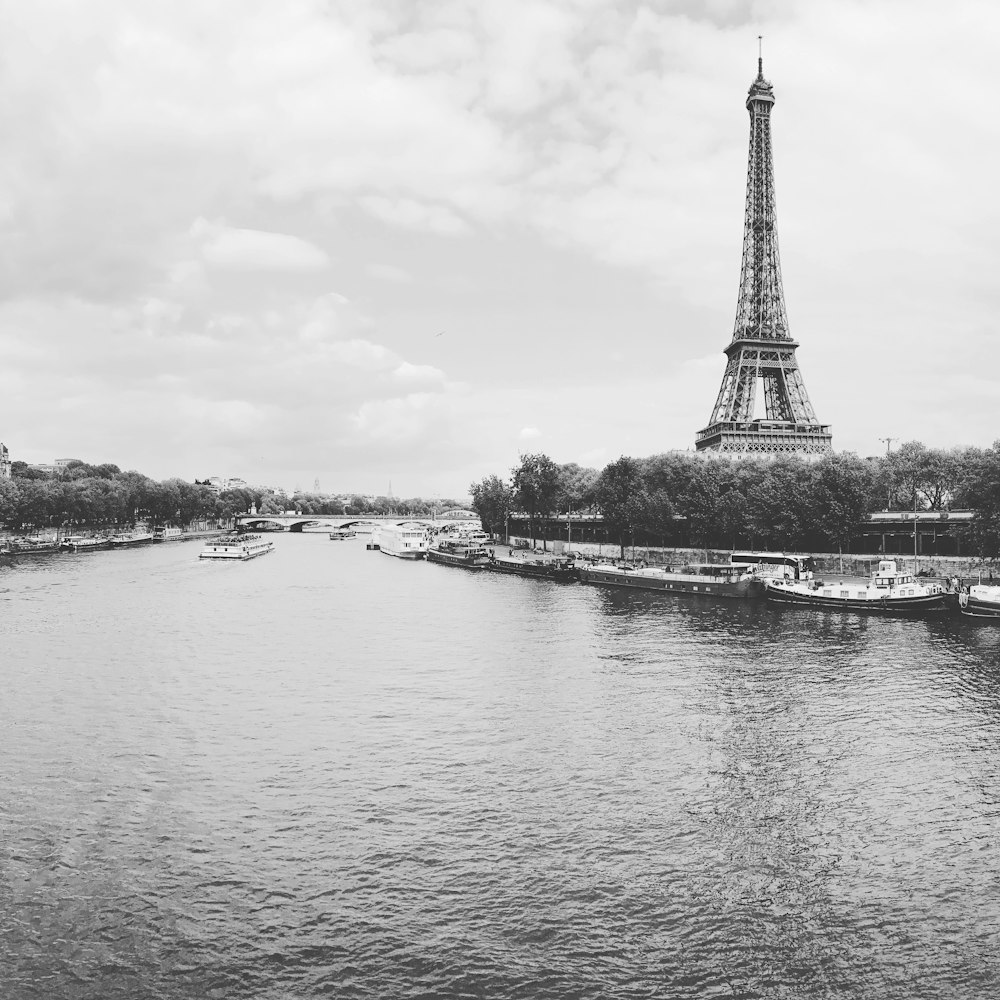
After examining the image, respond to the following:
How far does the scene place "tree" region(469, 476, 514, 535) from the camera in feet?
551

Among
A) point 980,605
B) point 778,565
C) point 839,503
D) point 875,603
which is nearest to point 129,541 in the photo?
point 778,565

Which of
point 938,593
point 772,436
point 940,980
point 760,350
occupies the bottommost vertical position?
point 940,980

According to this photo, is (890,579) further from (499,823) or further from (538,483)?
(538,483)

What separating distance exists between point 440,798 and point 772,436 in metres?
137

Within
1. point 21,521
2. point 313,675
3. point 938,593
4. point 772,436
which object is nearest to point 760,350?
point 772,436

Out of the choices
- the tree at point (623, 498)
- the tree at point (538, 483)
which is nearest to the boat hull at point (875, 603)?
the tree at point (623, 498)

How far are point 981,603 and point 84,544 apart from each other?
5713 inches

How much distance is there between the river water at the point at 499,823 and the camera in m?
19.6

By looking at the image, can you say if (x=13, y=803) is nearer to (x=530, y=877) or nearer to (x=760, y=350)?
(x=530, y=877)

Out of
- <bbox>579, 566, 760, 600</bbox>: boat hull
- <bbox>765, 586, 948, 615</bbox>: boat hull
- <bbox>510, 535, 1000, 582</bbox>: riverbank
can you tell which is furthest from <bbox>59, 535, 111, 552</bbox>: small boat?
<bbox>765, 586, 948, 615</bbox>: boat hull

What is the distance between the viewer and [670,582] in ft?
295

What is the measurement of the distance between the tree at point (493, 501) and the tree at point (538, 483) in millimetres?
14754

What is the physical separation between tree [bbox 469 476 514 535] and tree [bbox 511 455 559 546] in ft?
48.4

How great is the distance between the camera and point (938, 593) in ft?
232
